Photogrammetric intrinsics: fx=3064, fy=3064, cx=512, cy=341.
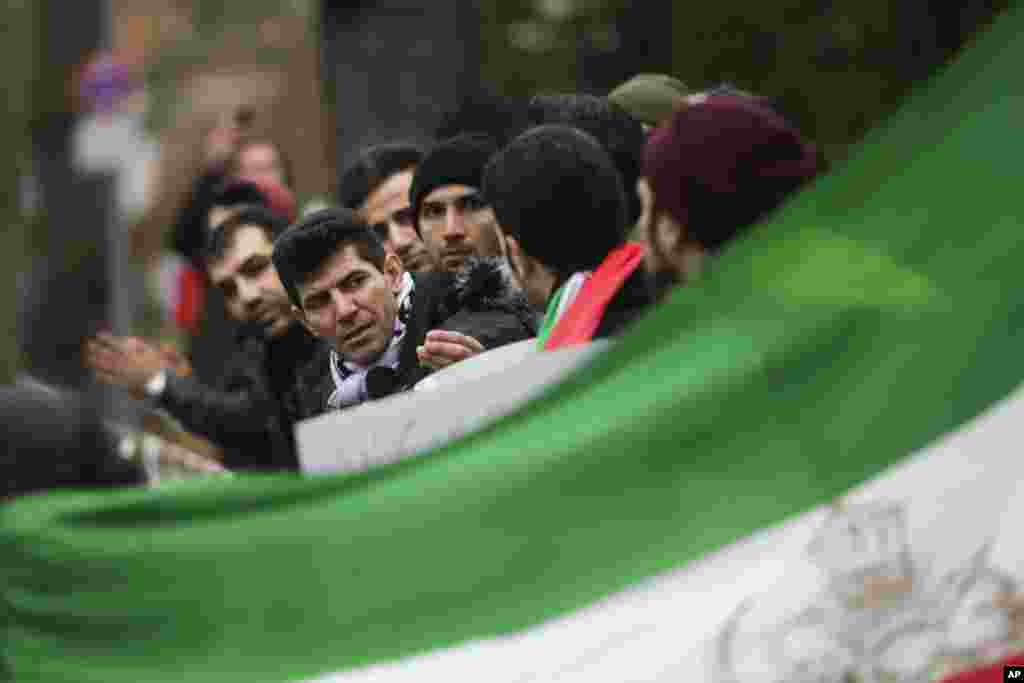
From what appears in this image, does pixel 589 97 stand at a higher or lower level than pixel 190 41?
higher

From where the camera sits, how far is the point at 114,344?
9695 millimetres

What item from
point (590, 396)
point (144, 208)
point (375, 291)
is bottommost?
point (144, 208)

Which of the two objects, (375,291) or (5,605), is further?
(375,291)

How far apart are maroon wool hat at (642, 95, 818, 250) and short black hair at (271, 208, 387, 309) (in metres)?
2.02

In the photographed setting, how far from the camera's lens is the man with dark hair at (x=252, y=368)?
883 cm

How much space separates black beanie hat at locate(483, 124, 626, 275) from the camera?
594 cm

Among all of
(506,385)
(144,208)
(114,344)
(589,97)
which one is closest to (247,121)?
(114,344)

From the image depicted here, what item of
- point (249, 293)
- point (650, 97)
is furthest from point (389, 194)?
point (249, 293)

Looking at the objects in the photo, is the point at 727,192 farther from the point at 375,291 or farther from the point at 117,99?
the point at 117,99

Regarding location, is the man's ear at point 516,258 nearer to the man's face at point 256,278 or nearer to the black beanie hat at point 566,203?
the black beanie hat at point 566,203

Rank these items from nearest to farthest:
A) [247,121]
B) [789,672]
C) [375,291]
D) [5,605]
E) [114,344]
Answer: [789,672] < [5,605] < [375,291] < [114,344] < [247,121]

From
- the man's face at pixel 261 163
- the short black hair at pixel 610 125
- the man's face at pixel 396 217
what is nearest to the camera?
the short black hair at pixel 610 125

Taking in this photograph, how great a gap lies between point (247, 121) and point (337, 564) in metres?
7.51

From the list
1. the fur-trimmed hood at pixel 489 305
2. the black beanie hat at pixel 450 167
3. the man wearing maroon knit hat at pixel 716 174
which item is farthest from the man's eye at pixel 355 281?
the man wearing maroon knit hat at pixel 716 174
